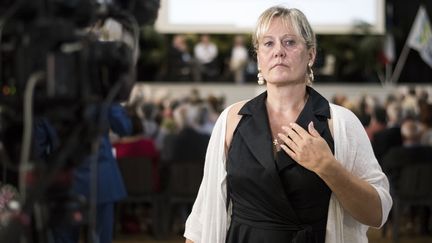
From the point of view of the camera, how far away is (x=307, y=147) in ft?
10.6

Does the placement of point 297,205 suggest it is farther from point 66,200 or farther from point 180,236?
point 180,236

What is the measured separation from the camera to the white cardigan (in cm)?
334

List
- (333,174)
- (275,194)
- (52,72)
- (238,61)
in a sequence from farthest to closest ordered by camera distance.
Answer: (238,61), (275,194), (333,174), (52,72)

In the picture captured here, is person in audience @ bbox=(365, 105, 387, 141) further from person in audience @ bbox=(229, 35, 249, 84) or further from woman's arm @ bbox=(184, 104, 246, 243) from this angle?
person in audience @ bbox=(229, 35, 249, 84)

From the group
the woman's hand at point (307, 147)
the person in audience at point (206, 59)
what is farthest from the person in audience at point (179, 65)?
the woman's hand at point (307, 147)

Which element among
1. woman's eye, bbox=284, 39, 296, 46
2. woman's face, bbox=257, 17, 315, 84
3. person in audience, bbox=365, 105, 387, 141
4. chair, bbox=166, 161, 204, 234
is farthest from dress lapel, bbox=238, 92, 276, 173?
person in audience, bbox=365, 105, 387, 141

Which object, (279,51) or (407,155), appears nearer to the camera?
(279,51)

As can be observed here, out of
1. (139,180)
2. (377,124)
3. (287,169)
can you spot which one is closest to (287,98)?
(287,169)

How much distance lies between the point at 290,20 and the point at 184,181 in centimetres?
681

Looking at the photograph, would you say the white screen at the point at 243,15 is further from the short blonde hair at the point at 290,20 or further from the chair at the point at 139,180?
the short blonde hair at the point at 290,20

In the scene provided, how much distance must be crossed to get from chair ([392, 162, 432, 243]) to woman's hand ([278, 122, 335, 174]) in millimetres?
6872

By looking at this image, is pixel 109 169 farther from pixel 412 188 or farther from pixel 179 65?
pixel 179 65

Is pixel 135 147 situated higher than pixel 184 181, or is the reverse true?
pixel 135 147

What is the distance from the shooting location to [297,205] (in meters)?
3.34
